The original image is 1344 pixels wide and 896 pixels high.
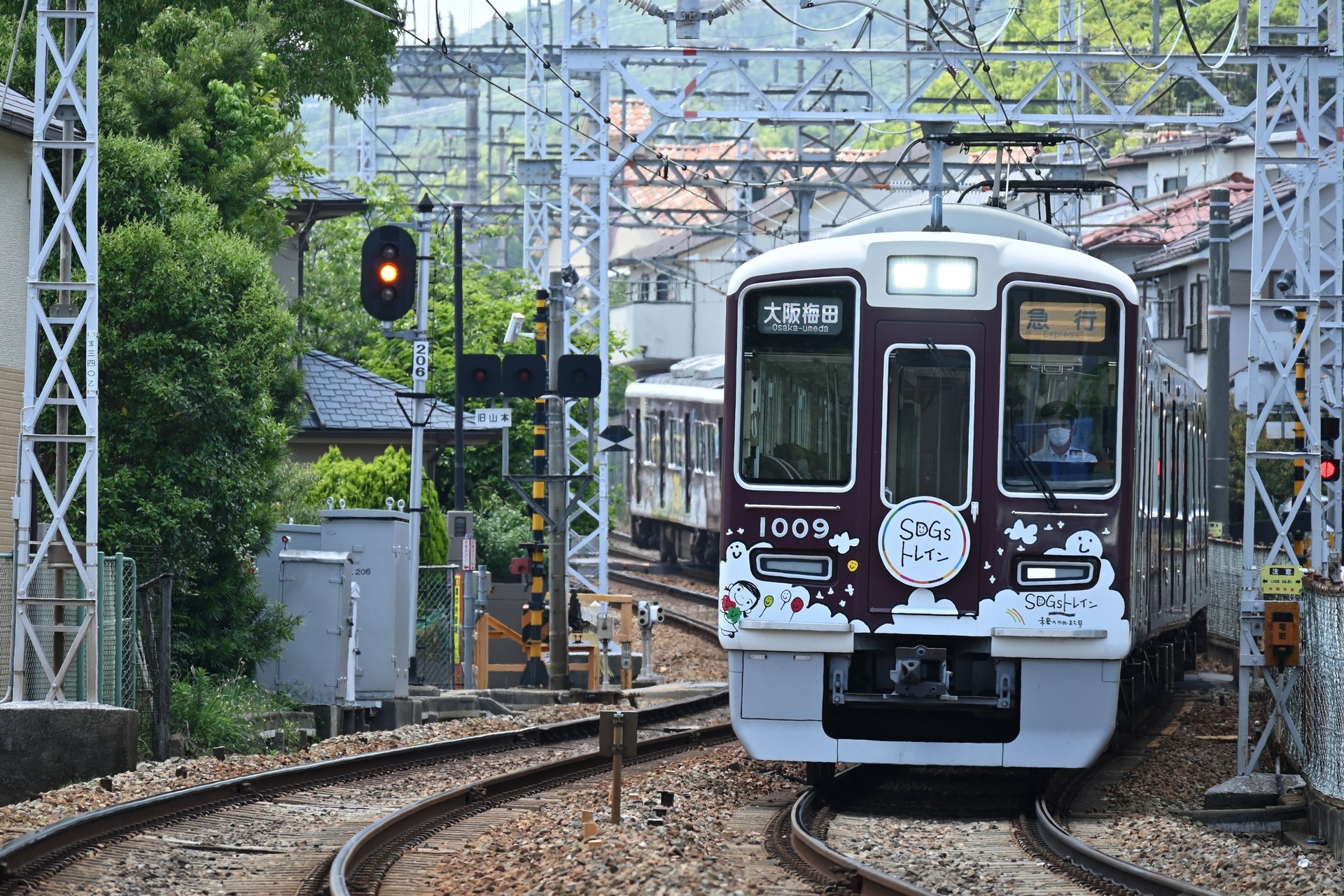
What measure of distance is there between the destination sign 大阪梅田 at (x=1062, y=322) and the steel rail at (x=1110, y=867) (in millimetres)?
2609

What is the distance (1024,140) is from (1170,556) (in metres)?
4.12

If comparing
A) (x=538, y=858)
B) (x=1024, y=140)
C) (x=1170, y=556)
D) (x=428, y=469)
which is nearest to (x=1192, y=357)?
(x=428, y=469)

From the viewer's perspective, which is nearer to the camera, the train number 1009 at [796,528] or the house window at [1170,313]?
the train number 1009 at [796,528]

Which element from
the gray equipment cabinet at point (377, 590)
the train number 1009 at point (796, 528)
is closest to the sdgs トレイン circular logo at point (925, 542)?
the train number 1009 at point (796, 528)

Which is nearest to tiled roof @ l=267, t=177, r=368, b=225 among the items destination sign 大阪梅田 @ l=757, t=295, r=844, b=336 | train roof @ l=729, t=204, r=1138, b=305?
train roof @ l=729, t=204, r=1138, b=305

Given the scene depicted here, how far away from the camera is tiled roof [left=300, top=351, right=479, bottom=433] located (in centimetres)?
2745

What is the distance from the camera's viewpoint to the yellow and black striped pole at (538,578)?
22.3 metres

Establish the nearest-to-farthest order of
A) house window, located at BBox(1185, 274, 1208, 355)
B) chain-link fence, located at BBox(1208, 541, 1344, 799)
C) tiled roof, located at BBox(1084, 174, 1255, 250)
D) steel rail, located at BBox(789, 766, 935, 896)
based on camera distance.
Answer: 1. steel rail, located at BBox(789, 766, 935, 896)
2. chain-link fence, located at BBox(1208, 541, 1344, 799)
3. house window, located at BBox(1185, 274, 1208, 355)
4. tiled roof, located at BBox(1084, 174, 1255, 250)

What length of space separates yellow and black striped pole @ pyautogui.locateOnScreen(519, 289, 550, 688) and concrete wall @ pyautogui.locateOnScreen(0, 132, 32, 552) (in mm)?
6704

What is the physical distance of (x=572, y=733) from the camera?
1655cm

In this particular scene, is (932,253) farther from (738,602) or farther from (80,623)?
(80,623)

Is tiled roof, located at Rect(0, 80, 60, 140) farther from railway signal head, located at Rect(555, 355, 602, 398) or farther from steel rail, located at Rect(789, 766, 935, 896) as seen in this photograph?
steel rail, located at Rect(789, 766, 935, 896)

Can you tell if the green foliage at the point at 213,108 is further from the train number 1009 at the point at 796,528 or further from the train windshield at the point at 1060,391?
the train windshield at the point at 1060,391

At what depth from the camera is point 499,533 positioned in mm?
30344
